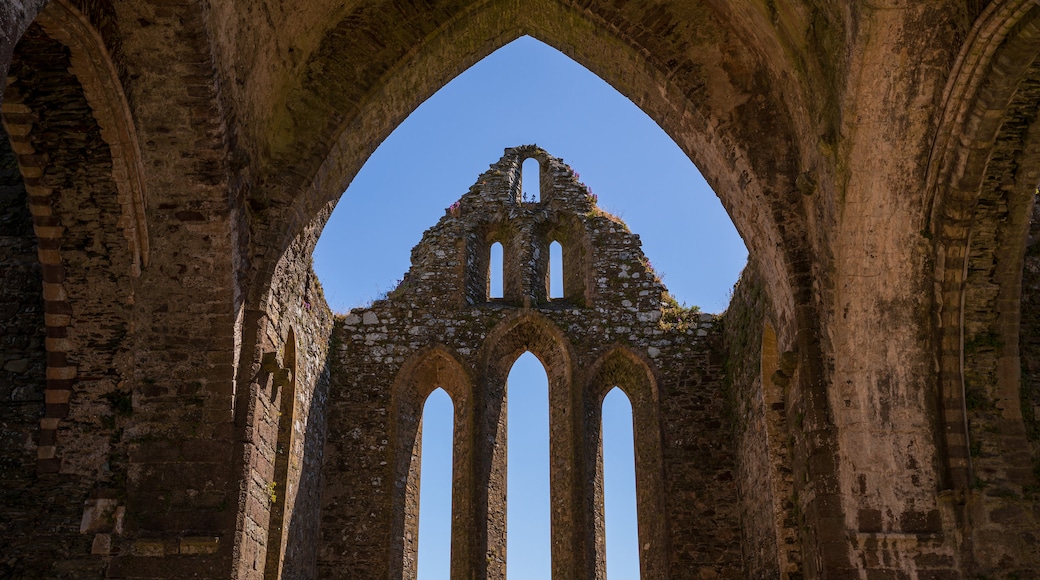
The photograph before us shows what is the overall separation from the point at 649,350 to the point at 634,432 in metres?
0.97

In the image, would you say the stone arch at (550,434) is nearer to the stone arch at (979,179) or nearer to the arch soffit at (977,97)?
the stone arch at (979,179)

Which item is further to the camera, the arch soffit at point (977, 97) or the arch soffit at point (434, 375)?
the arch soffit at point (434, 375)

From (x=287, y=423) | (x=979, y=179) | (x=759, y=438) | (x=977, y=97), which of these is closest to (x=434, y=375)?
(x=287, y=423)

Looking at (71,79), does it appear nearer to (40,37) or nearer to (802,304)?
(40,37)

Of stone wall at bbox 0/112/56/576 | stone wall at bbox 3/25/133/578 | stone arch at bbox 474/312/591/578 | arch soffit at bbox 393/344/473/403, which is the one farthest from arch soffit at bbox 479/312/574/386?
stone wall at bbox 3/25/133/578

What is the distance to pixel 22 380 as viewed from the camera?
8.01 m

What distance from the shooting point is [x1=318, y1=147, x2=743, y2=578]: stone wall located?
1098 cm

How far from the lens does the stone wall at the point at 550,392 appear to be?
432 inches

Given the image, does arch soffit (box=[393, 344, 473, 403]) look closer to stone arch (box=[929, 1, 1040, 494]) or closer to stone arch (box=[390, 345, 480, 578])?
stone arch (box=[390, 345, 480, 578])

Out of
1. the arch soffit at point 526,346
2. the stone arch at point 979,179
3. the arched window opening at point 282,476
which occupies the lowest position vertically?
the arched window opening at point 282,476

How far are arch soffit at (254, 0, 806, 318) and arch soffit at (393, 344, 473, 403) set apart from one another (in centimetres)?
408

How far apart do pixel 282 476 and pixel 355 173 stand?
3345mm

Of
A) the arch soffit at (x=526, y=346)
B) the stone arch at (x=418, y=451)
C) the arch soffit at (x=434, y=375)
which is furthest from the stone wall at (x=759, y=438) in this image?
the arch soffit at (x=434, y=375)

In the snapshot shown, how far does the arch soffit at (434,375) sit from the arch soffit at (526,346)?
307 mm
